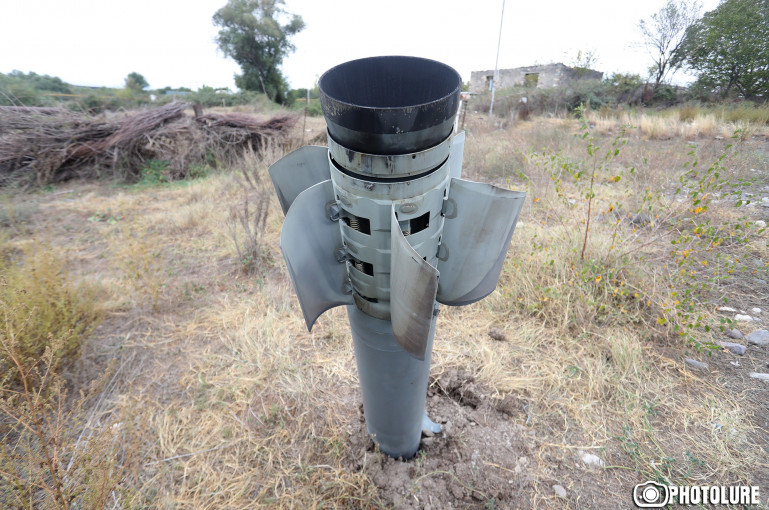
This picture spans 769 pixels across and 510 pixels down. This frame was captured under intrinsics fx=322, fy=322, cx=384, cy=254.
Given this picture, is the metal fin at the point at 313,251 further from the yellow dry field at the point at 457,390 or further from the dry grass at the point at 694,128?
the dry grass at the point at 694,128

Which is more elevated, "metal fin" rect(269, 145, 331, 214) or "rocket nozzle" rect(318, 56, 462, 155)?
"rocket nozzle" rect(318, 56, 462, 155)

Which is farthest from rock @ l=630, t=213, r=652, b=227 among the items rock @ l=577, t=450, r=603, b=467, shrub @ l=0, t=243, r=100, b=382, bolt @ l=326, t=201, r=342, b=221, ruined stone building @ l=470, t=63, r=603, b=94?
ruined stone building @ l=470, t=63, r=603, b=94

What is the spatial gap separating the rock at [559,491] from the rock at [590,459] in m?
0.23

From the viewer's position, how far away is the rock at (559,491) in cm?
154

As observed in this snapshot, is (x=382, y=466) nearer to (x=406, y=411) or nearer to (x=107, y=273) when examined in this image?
(x=406, y=411)

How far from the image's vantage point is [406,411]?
4.66 feet

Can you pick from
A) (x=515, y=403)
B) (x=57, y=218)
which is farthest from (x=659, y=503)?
(x=57, y=218)

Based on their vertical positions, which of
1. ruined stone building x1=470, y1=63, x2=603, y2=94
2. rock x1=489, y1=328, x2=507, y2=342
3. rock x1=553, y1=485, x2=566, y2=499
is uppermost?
ruined stone building x1=470, y1=63, x2=603, y2=94

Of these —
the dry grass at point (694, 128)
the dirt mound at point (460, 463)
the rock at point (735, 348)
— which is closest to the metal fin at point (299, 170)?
the dirt mound at point (460, 463)

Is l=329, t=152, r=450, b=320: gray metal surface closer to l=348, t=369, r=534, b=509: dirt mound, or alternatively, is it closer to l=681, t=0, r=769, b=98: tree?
l=348, t=369, r=534, b=509: dirt mound

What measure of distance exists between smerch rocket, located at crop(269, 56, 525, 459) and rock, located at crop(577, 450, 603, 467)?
1.32 m

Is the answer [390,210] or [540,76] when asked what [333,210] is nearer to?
[390,210]

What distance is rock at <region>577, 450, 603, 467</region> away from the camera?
1678mm

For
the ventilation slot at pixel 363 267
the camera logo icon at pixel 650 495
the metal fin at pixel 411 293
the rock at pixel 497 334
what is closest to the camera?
the metal fin at pixel 411 293
